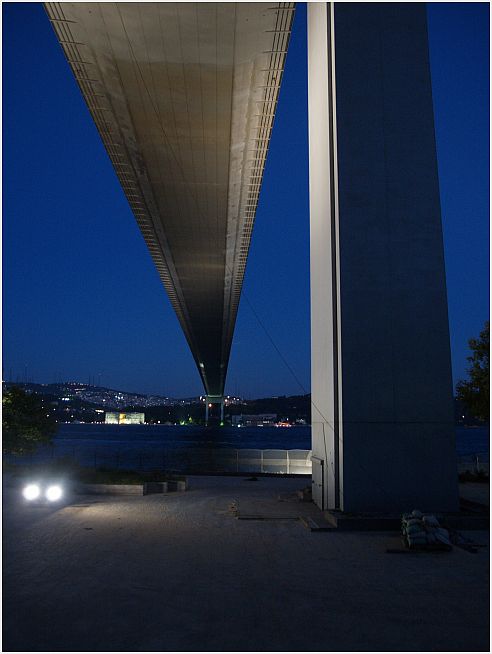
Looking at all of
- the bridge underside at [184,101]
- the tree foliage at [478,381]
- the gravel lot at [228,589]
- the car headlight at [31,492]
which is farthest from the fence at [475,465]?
the car headlight at [31,492]

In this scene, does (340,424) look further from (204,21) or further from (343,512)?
(204,21)

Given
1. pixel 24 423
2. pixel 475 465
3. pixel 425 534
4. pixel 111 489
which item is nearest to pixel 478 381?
pixel 475 465

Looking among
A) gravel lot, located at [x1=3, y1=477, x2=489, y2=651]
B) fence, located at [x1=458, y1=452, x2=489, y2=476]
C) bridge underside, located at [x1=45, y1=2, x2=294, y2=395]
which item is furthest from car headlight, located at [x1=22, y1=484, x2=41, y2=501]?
fence, located at [x1=458, y1=452, x2=489, y2=476]

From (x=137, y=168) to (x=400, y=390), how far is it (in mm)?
13324

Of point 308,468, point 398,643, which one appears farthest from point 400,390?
point 308,468

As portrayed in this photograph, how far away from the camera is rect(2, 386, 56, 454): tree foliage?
16844 millimetres

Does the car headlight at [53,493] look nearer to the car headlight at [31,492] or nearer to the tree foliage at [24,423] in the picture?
the car headlight at [31,492]

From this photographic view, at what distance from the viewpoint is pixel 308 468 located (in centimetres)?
2039

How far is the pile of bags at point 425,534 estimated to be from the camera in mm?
8305

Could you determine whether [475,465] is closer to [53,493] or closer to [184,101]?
[53,493]

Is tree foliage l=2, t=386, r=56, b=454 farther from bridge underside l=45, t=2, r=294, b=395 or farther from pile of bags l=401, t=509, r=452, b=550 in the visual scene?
pile of bags l=401, t=509, r=452, b=550

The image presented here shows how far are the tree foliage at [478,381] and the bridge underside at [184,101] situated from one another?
8.65 metres

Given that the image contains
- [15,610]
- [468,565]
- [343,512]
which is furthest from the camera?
[343,512]

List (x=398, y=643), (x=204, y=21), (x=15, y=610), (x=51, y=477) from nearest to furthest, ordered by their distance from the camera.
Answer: (x=398, y=643) → (x=15, y=610) → (x=204, y=21) → (x=51, y=477)
